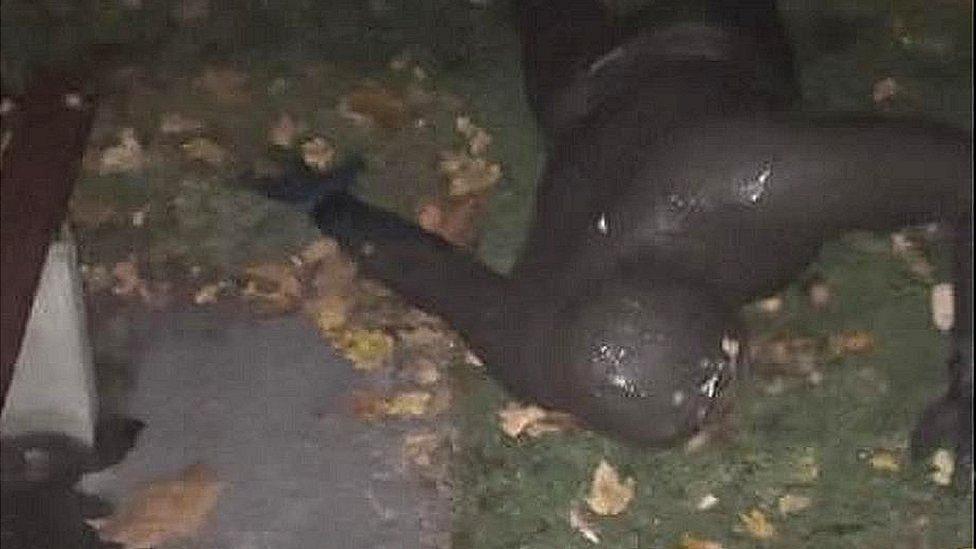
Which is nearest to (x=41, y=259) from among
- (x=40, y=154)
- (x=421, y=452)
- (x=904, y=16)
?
(x=40, y=154)

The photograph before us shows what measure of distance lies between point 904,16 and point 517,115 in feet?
1.06

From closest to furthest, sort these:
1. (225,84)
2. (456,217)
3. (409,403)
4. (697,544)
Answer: (697,544), (409,403), (456,217), (225,84)

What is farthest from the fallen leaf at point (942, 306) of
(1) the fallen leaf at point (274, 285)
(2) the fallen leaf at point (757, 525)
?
(1) the fallen leaf at point (274, 285)

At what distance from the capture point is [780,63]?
1.50 metres

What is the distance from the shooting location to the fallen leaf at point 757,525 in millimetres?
1307

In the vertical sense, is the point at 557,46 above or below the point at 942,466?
above

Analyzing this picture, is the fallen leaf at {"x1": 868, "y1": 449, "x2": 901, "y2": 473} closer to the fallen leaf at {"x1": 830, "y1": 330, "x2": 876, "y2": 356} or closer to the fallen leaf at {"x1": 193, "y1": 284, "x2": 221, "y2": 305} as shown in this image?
the fallen leaf at {"x1": 830, "y1": 330, "x2": 876, "y2": 356}

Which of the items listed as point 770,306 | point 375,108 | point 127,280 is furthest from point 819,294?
point 127,280

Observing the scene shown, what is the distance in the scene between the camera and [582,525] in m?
1.32

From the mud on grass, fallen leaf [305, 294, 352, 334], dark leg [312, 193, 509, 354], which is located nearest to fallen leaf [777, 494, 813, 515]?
the mud on grass

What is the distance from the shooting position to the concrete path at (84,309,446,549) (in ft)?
4.36

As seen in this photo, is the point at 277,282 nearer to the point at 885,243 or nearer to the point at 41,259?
the point at 41,259

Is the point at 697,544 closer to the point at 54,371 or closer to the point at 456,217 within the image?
the point at 456,217

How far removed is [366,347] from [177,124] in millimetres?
279
